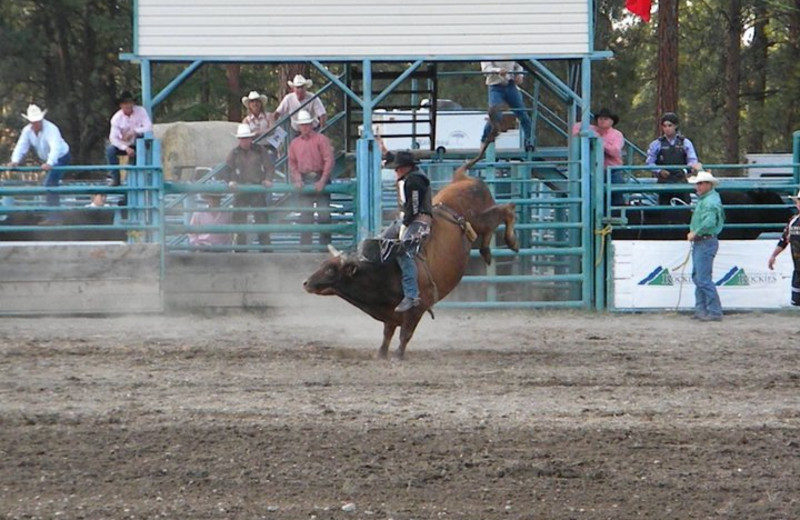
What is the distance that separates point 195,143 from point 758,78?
53.4 feet

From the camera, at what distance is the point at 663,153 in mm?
16938

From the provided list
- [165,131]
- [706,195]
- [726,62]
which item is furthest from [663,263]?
[726,62]

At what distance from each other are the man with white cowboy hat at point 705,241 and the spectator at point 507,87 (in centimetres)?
321

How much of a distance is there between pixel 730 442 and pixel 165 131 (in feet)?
73.9

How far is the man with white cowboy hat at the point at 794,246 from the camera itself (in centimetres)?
1536

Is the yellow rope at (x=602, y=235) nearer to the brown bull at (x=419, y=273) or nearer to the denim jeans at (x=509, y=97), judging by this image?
the denim jeans at (x=509, y=97)

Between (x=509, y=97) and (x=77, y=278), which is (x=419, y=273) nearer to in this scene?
(x=77, y=278)

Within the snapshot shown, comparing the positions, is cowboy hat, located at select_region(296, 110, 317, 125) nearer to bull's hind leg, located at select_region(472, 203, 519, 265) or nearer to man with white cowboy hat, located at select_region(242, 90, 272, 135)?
man with white cowboy hat, located at select_region(242, 90, 272, 135)

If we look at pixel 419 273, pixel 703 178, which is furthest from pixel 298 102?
pixel 419 273

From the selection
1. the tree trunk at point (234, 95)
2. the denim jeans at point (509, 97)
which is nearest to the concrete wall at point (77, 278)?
the denim jeans at point (509, 97)

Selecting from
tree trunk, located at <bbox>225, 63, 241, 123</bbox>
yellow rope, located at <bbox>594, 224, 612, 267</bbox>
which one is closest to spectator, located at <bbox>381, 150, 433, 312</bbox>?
yellow rope, located at <bbox>594, 224, 612, 267</bbox>

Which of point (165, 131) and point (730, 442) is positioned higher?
point (165, 131)

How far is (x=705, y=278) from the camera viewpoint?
613 inches

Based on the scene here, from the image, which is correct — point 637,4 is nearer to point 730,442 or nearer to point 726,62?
A: point 730,442
